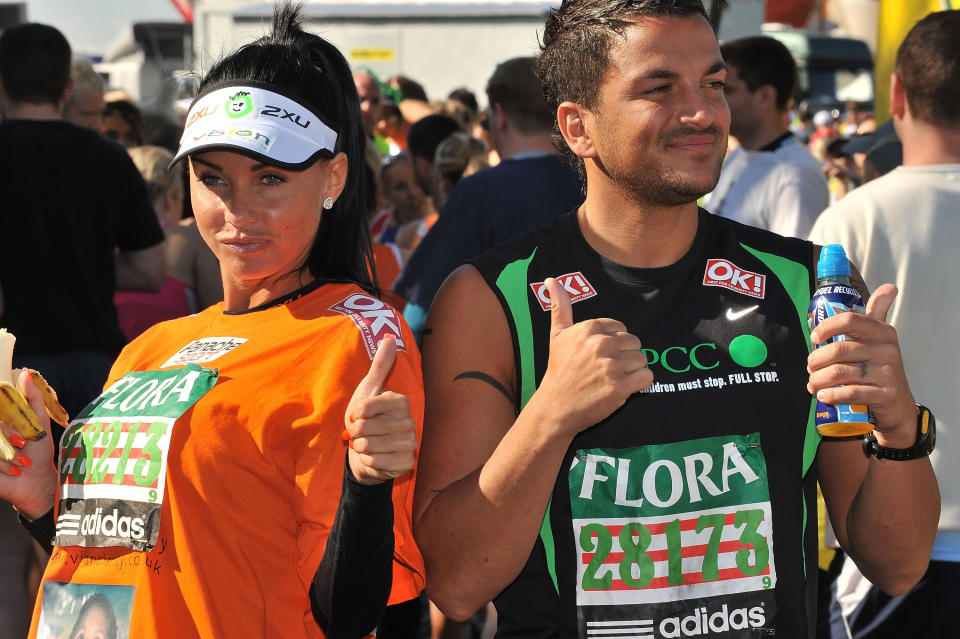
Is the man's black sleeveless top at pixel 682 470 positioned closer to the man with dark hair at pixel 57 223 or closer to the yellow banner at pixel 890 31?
the man with dark hair at pixel 57 223

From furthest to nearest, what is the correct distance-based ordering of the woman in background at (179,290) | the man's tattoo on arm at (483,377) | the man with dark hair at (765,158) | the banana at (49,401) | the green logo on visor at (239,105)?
the man with dark hair at (765,158) < the woman in background at (179,290) < the banana at (49,401) < the green logo on visor at (239,105) < the man's tattoo on arm at (483,377)

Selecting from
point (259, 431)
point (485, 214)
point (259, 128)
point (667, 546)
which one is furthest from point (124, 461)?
point (485, 214)

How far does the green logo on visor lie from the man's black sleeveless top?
0.53 m

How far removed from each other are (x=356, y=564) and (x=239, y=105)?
91 cm

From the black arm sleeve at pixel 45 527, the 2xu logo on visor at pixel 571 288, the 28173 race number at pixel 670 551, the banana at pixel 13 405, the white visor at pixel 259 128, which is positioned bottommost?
the black arm sleeve at pixel 45 527

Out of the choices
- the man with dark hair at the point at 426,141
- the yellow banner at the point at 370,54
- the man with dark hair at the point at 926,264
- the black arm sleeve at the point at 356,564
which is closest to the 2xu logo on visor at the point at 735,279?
the black arm sleeve at the point at 356,564

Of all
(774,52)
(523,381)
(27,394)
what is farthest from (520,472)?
(774,52)

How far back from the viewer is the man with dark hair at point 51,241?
4.33 meters

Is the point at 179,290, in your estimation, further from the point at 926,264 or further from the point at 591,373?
the point at 591,373

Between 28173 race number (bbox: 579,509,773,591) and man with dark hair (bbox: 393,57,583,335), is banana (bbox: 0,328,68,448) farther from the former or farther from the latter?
man with dark hair (bbox: 393,57,583,335)

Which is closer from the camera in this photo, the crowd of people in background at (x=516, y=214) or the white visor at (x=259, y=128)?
the white visor at (x=259, y=128)

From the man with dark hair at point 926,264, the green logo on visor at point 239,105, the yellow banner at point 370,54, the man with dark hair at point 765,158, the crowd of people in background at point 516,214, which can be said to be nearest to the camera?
the green logo on visor at point 239,105

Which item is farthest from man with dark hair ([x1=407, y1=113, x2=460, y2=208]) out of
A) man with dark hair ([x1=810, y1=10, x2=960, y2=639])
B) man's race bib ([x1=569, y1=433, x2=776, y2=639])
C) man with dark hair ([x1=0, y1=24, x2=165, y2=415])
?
man's race bib ([x1=569, y1=433, x2=776, y2=639])

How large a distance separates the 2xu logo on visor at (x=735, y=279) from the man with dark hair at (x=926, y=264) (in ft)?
4.28
